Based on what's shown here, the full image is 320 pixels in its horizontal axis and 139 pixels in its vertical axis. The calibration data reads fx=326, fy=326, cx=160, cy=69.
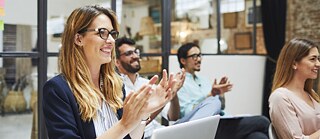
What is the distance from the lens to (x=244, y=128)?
2.01m

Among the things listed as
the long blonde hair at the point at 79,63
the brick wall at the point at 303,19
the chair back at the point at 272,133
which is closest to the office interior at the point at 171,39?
the brick wall at the point at 303,19

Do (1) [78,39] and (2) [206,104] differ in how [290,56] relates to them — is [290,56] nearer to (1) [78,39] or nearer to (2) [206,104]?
(2) [206,104]

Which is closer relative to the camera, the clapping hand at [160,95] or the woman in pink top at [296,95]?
the clapping hand at [160,95]

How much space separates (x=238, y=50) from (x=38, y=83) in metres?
2.72

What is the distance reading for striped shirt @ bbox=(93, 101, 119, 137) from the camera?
4.22ft

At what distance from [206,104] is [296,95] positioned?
23.2 inches

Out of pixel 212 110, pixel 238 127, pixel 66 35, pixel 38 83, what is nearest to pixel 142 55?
pixel 38 83

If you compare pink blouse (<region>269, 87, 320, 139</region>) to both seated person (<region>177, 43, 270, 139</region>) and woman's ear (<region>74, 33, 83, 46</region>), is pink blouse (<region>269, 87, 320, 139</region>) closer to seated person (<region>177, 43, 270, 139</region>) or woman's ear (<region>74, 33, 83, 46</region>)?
seated person (<region>177, 43, 270, 139</region>)

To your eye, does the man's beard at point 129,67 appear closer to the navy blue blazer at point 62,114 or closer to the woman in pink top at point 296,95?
the woman in pink top at point 296,95

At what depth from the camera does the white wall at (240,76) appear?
12.9 ft

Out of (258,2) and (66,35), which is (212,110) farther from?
(258,2)

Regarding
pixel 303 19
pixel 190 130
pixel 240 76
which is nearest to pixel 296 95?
pixel 190 130

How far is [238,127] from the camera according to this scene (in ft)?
6.63

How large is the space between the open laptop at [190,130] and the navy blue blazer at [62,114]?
0.96ft
